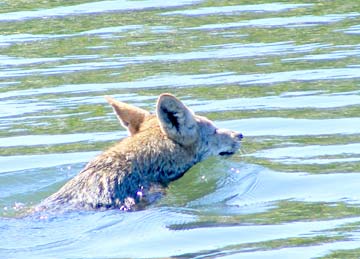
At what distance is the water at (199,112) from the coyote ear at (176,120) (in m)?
0.46

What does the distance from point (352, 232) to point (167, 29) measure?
8.48 meters

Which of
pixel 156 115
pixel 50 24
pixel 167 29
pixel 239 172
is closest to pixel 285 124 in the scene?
pixel 239 172

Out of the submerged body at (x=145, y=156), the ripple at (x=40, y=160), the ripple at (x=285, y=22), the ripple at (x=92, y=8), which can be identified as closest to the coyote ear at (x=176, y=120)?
the submerged body at (x=145, y=156)

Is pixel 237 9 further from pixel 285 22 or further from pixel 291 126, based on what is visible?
pixel 291 126

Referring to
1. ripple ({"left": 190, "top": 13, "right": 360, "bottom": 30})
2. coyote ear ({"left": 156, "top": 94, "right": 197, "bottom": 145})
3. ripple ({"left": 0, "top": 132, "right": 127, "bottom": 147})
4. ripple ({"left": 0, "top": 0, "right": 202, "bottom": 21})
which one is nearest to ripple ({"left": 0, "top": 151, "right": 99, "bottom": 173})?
ripple ({"left": 0, "top": 132, "right": 127, "bottom": 147})

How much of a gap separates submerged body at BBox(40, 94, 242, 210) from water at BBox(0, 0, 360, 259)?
18 centimetres

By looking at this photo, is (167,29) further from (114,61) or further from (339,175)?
(339,175)

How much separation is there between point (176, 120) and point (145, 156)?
520 mm

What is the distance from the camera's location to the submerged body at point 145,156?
11.3 m

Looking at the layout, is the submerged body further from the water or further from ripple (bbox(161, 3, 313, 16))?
ripple (bbox(161, 3, 313, 16))

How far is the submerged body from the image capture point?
11.3 metres

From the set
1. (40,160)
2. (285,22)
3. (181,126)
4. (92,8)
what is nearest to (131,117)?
(181,126)

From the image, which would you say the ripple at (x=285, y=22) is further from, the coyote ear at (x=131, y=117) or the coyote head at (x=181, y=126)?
the coyote ear at (x=131, y=117)

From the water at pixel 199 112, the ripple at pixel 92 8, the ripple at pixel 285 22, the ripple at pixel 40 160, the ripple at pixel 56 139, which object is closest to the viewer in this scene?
the water at pixel 199 112
